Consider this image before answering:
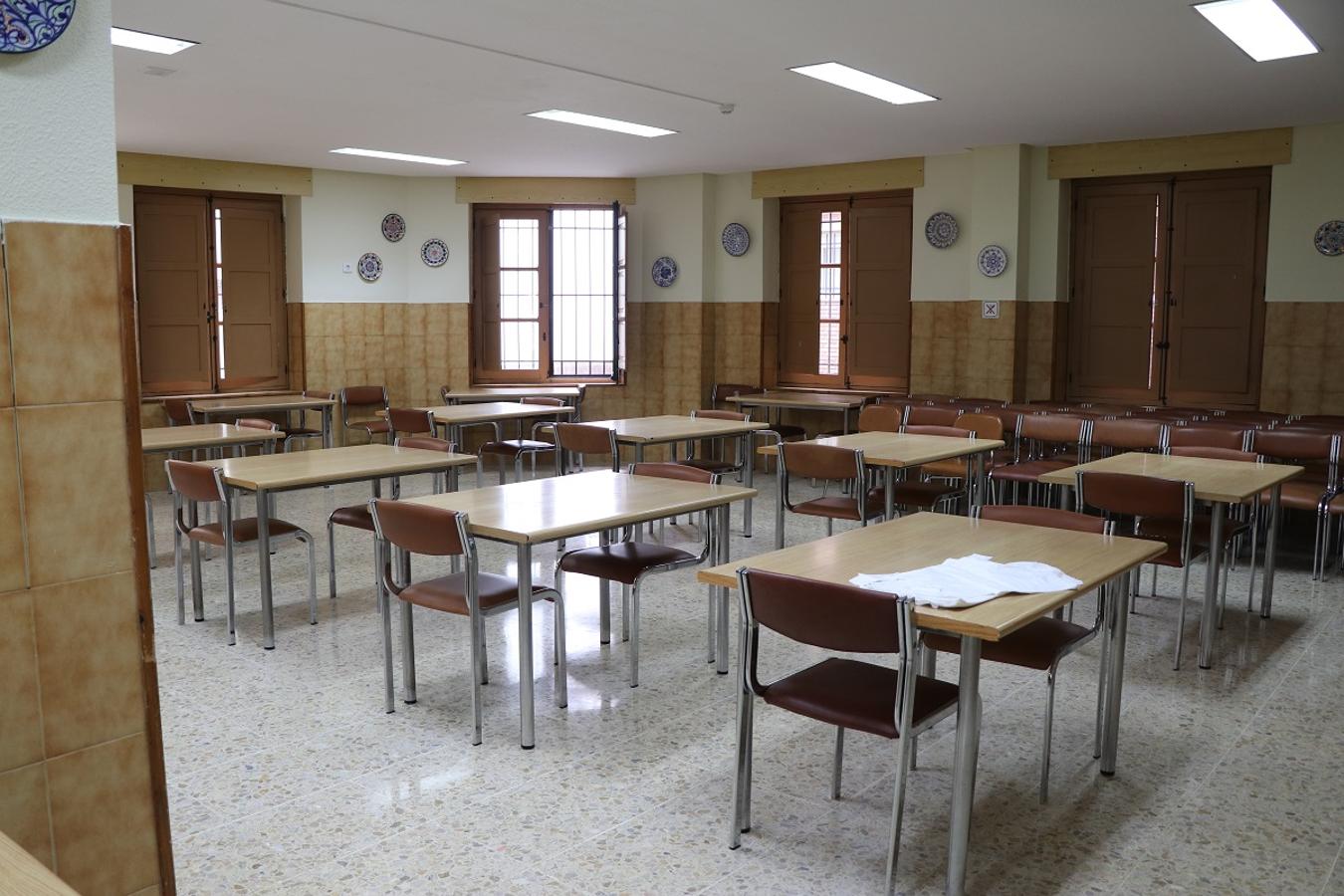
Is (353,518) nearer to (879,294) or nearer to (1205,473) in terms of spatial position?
(1205,473)

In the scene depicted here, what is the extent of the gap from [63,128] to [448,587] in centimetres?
213

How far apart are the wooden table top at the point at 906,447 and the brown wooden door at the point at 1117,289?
2827 millimetres

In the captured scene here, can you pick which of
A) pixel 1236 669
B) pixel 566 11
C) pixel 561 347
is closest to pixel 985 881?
pixel 1236 669

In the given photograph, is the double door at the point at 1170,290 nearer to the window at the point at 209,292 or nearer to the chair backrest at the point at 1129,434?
the chair backrest at the point at 1129,434

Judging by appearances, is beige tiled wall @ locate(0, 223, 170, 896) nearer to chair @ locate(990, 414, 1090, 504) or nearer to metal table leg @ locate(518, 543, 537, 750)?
metal table leg @ locate(518, 543, 537, 750)

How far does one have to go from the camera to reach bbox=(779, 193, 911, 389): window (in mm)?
9406

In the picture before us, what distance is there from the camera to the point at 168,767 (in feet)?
11.0

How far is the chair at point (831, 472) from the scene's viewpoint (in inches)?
206

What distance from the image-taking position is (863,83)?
247 inches

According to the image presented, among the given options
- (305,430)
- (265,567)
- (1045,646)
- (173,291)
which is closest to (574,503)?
(265,567)

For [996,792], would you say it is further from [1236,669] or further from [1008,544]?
[1236,669]

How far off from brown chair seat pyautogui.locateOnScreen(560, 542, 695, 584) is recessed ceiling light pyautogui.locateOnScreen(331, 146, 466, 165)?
5.44 metres

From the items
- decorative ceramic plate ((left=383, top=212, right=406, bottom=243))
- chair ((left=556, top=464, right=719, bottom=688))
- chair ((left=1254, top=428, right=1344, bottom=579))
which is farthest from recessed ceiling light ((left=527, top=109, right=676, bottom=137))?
chair ((left=1254, top=428, right=1344, bottom=579))

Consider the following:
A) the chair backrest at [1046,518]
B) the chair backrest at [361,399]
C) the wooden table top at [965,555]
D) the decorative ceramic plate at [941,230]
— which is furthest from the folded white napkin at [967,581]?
the chair backrest at [361,399]
